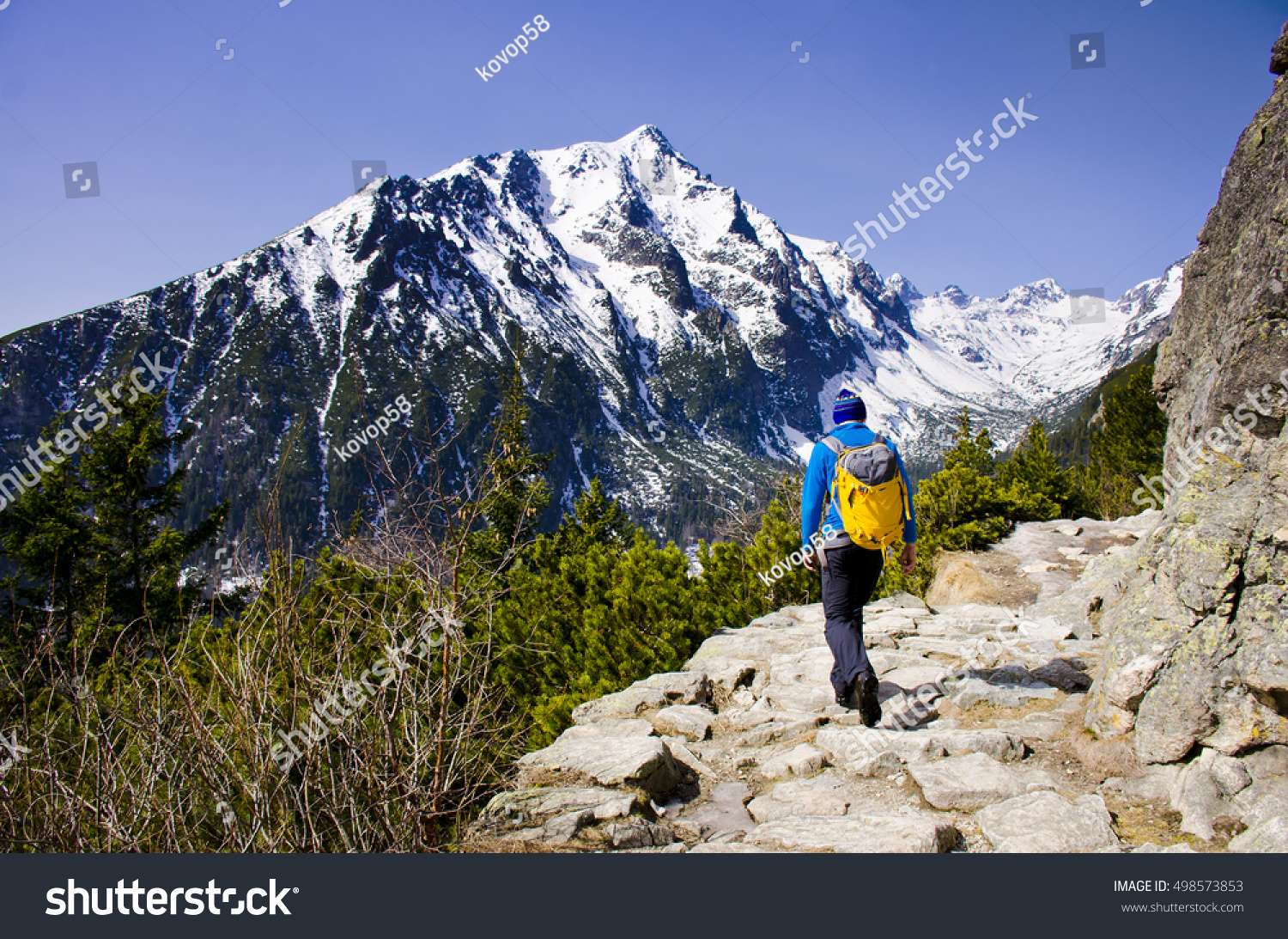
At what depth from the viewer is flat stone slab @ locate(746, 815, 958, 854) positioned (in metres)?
2.98

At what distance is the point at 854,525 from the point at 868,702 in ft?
3.94

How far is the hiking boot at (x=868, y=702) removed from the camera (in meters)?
4.61

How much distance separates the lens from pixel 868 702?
4.62 meters

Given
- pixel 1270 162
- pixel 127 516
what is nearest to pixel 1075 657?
pixel 1270 162

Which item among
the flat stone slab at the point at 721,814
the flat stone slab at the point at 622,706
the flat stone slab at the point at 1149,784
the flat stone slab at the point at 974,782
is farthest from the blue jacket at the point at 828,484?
the flat stone slab at the point at 622,706

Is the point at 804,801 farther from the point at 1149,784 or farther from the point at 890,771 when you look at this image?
the point at 1149,784

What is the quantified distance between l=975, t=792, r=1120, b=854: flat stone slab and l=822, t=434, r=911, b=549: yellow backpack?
1736 mm

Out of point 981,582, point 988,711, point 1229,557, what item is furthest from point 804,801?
point 981,582

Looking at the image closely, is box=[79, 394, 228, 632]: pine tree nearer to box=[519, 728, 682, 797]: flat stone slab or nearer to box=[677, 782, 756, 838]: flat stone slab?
box=[519, 728, 682, 797]: flat stone slab
